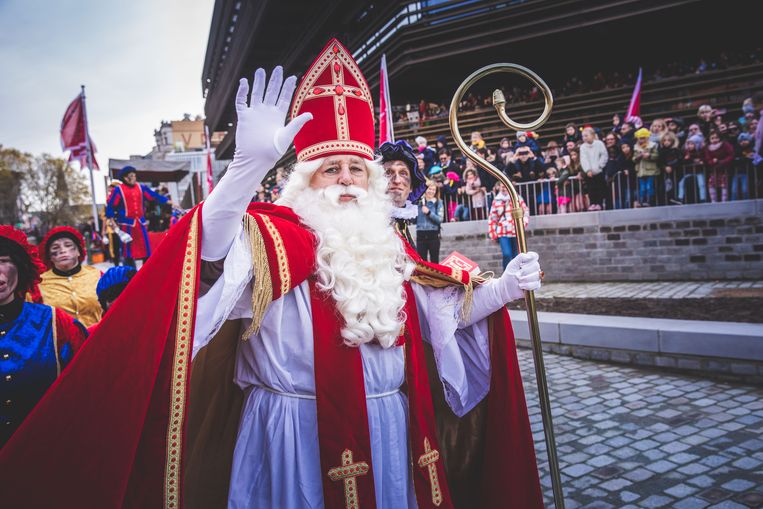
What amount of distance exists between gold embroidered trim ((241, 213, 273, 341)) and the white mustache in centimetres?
49

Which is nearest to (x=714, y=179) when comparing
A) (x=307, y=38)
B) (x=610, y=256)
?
(x=610, y=256)

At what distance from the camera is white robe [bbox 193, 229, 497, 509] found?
179cm

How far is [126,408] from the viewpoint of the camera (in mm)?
1540

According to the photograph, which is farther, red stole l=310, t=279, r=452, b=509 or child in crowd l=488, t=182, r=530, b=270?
child in crowd l=488, t=182, r=530, b=270

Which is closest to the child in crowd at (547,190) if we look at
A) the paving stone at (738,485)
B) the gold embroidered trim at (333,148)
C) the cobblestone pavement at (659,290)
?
the cobblestone pavement at (659,290)

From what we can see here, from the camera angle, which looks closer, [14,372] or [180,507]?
[180,507]

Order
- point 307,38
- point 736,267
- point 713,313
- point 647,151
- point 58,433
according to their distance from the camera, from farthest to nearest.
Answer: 1. point 307,38
2. point 647,151
3. point 736,267
4. point 713,313
5. point 58,433

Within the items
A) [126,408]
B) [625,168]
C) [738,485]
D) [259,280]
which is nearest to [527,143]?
[625,168]

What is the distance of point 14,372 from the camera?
230cm

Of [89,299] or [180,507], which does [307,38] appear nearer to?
[89,299]

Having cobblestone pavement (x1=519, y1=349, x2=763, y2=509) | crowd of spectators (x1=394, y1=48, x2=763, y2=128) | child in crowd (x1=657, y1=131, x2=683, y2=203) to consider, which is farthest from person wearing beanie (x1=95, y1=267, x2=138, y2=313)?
crowd of spectators (x1=394, y1=48, x2=763, y2=128)

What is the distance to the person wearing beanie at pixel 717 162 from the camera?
9.48 m

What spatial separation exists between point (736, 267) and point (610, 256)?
6.90 ft

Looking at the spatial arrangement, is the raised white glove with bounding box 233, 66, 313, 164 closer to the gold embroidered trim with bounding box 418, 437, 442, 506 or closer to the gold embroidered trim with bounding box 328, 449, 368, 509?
the gold embroidered trim with bounding box 328, 449, 368, 509
